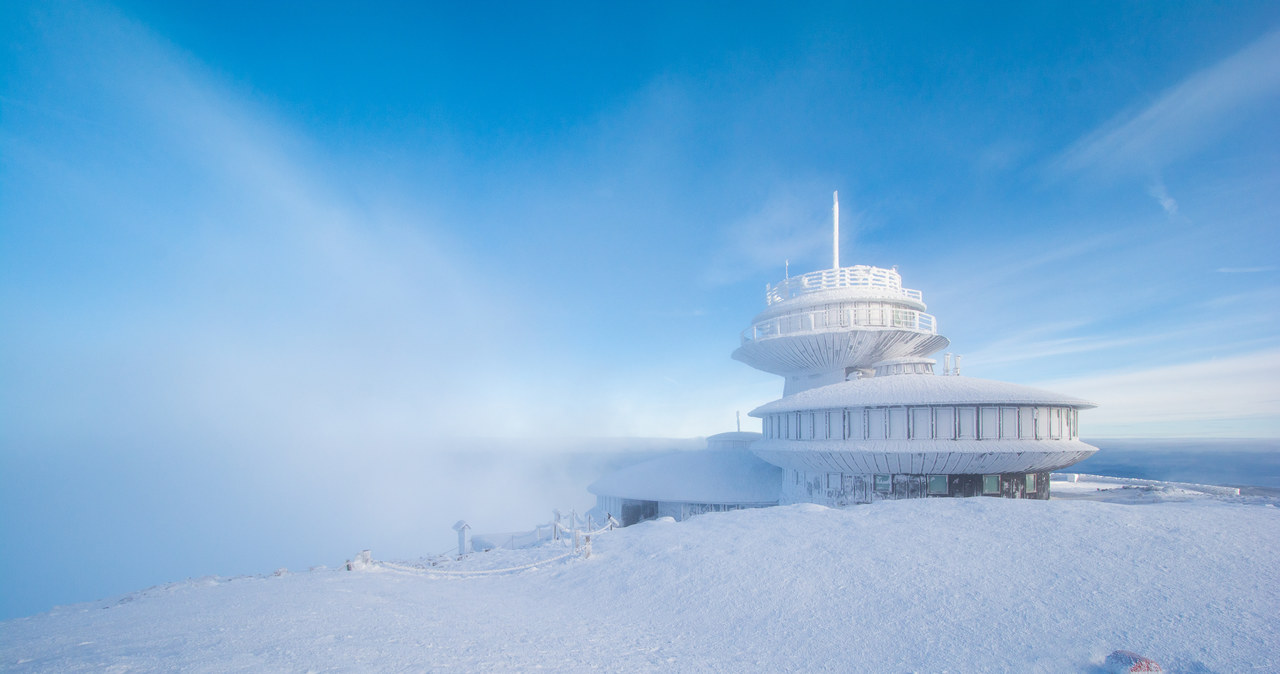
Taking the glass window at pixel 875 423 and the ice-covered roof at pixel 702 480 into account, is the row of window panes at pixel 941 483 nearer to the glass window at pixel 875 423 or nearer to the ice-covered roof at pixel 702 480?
the glass window at pixel 875 423

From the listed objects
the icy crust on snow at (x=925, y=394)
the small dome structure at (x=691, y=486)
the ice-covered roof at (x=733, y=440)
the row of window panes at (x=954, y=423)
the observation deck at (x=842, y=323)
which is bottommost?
the small dome structure at (x=691, y=486)

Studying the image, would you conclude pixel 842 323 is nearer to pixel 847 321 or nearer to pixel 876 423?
pixel 847 321

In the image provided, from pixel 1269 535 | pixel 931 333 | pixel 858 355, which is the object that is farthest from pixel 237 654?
pixel 931 333

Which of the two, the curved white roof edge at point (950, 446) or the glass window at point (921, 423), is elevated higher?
the glass window at point (921, 423)

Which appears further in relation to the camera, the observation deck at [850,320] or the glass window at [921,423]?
the observation deck at [850,320]

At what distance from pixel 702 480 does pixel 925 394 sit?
12.0 metres

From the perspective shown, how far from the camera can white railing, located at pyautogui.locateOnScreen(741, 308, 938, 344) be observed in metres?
23.3

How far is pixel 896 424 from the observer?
16.7 metres

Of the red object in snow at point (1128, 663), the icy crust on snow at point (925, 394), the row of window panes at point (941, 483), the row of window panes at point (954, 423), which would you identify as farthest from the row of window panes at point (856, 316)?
the red object in snow at point (1128, 663)

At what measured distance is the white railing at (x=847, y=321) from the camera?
23266 mm

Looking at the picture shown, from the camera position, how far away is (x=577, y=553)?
1083 centimetres

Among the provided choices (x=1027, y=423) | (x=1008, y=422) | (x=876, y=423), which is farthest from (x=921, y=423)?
(x=1027, y=423)

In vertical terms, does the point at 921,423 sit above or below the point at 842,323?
below

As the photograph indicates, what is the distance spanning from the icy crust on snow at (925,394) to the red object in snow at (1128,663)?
12.1 metres
